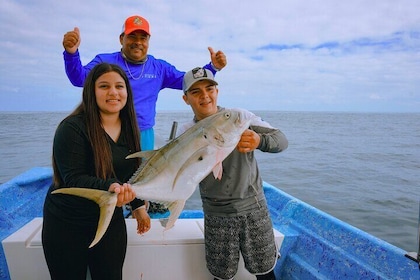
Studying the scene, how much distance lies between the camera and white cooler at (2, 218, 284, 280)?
2693mm

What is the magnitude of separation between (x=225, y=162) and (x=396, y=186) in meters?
9.88

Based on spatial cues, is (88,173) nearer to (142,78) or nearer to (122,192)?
(122,192)

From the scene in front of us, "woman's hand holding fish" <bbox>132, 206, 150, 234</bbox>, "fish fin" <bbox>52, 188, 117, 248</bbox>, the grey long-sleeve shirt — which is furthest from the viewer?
"woman's hand holding fish" <bbox>132, 206, 150, 234</bbox>

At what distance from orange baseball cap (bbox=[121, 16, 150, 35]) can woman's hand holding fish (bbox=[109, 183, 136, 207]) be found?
2055 mm

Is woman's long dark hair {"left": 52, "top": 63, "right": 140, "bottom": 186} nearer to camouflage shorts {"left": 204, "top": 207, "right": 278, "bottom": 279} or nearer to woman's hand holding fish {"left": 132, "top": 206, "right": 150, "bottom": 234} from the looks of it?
woman's hand holding fish {"left": 132, "top": 206, "right": 150, "bottom": 234}

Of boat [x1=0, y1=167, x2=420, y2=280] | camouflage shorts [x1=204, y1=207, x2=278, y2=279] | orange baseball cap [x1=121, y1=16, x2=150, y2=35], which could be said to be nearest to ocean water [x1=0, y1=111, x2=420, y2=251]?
boat [x1=0, y1=167, x2=420, y2=280]

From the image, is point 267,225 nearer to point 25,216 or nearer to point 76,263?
point 76,263

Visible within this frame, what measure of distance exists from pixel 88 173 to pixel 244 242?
4.13ft

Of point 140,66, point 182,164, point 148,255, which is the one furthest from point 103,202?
point 140,66

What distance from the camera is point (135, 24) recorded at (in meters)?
3.43

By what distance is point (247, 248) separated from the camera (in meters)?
2.50

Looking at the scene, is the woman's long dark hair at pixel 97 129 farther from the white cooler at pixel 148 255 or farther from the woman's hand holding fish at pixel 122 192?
the white cooler at pixel 148 255

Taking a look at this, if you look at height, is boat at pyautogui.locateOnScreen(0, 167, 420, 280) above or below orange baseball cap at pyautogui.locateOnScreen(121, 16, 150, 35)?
below

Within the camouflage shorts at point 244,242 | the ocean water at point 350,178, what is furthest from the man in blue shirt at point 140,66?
the ocean water at point 350,178
